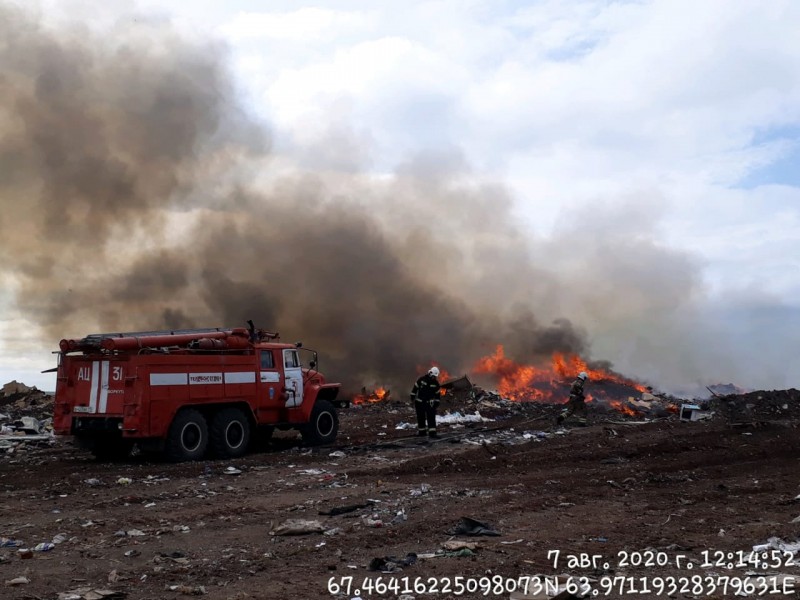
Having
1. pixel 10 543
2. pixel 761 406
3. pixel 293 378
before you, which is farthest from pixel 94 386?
pixel 761 406

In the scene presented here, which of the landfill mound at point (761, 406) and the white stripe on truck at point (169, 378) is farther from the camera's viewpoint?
the landfill mound at point (761, 406)

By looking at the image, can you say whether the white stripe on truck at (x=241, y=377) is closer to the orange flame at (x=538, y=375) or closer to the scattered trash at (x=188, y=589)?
the scattered trash at (x=188, y=589)

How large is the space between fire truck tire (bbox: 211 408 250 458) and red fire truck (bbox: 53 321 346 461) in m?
0.02

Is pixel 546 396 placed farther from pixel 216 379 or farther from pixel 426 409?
pixel 216 379

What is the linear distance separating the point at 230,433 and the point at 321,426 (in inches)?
102

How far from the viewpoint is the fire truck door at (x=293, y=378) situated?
51.0 feet

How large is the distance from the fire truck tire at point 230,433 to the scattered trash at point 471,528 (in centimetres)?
733

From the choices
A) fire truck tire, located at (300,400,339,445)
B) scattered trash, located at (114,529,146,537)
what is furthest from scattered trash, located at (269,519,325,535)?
fire truck tire, located at (300,400,339,445)

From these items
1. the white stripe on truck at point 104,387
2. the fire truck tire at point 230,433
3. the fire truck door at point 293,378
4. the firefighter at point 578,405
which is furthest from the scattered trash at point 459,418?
the white stripe on truck at point 104,387

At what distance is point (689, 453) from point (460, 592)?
33.0ft

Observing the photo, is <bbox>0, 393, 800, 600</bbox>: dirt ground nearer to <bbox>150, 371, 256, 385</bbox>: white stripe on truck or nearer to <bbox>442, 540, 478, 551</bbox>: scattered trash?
<bbox>442, 540, 478, 551</bbox>: scattered trash

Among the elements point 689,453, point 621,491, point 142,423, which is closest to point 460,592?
point 621,491

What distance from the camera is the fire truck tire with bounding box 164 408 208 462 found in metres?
13.0

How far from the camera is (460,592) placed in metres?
5.54
